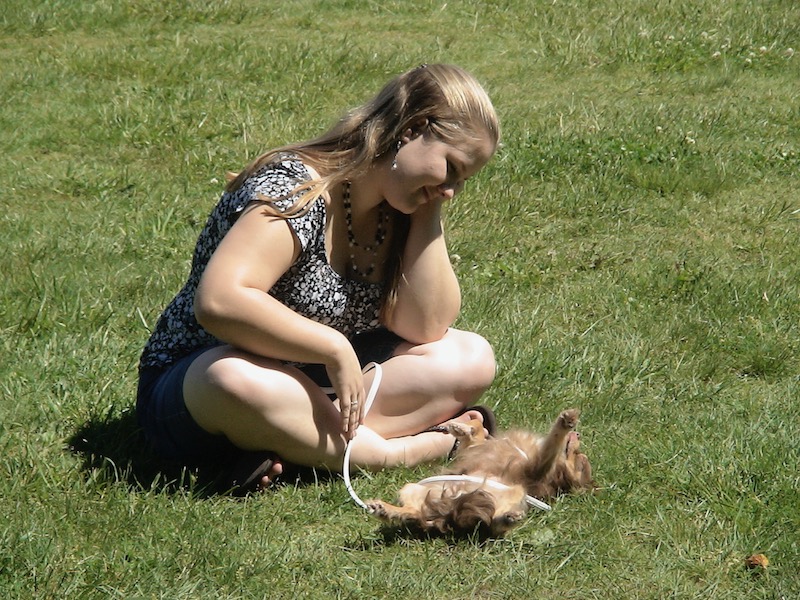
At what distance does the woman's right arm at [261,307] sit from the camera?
2934mm

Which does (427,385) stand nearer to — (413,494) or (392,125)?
(413,494)

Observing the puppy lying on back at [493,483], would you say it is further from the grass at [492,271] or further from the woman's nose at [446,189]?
the woman's nose at [446,189]

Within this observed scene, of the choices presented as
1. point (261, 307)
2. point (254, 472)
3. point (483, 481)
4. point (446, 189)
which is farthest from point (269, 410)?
point (446, 189)

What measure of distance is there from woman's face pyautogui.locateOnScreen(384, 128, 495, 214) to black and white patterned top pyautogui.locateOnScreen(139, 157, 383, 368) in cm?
24

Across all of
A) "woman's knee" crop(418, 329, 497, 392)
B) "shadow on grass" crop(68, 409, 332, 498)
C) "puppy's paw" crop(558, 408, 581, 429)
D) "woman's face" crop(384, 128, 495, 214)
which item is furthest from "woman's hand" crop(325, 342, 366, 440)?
"puppy's paw" crop(558, 408, 581, 429)

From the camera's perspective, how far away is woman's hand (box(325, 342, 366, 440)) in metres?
3.04

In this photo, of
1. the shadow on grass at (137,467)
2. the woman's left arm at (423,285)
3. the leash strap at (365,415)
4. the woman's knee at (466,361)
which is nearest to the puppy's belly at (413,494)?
the leash strap at (365,415)

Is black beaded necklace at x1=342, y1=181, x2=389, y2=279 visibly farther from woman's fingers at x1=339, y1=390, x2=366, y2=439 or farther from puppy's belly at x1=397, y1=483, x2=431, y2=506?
puppy's belly at x1=397, y1=483, x2=431, y2=506

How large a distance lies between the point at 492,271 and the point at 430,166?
1.82m

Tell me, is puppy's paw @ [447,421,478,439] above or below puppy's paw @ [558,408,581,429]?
below

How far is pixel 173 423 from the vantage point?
10.4 ft

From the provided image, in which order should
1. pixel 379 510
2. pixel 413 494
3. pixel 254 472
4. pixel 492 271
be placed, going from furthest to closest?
1. pixel 492 271
2. pixel 254 472
3. pixel 413 494
4. pixel 379 510

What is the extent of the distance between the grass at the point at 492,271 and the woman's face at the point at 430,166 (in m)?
0.83

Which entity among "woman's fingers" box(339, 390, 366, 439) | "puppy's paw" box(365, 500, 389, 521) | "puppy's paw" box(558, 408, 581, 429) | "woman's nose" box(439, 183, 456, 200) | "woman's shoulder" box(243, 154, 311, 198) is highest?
"woman's shoulder" box(243, 154, 311, 198)
